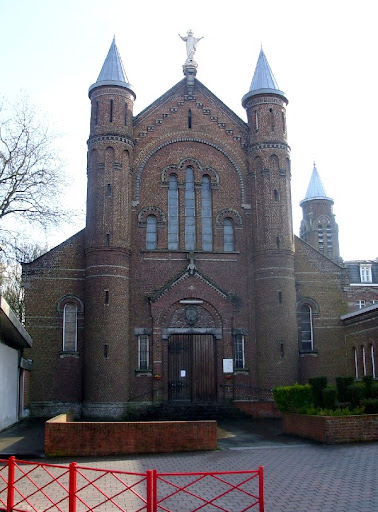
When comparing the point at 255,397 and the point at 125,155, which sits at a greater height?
the point at 125,155

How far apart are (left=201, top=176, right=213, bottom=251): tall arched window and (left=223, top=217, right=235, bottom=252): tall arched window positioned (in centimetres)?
74

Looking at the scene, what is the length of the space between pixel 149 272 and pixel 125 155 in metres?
5.93

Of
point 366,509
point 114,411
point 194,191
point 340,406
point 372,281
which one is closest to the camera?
point 366,509

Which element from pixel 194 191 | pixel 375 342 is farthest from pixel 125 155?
pixel 375 342

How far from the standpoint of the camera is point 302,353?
29.5 meters

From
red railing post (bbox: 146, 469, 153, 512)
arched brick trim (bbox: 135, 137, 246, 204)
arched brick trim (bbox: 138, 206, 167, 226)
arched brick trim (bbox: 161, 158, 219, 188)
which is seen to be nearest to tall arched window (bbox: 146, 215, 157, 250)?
arched brick trim (bbox: 138, 206, 167, 226)

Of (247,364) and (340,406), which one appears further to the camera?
(247,364)

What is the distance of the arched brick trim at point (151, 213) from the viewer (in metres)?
29.8

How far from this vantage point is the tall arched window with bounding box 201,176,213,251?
30250mm

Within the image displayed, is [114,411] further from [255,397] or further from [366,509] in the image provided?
[366,509]

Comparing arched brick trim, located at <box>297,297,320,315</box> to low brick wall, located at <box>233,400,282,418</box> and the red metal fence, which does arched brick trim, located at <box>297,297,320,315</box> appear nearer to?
low brick wall, located at <box>233,400,282,418</box>

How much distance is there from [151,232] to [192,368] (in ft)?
22.9

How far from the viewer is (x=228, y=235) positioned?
100 feet

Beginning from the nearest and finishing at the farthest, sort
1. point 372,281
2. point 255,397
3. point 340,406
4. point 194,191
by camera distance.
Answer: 1. point 340,406
2. point 255,397
3. point 194,191
4. point 372,281
